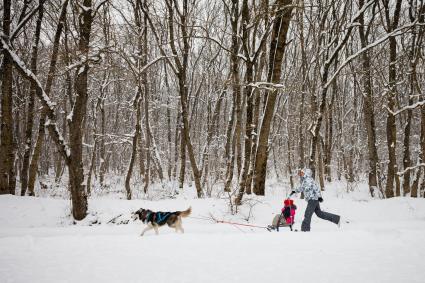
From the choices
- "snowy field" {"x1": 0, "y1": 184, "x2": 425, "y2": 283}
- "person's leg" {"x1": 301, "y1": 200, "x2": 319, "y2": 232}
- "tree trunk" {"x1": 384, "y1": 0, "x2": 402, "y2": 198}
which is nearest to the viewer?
"snowy field" {"x1": 0, "y1": 184, "x2": 425, "y2": 283}

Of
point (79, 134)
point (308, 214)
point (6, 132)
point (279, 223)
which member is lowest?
point (279, 223)

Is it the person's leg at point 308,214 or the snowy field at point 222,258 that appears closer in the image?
the snowy field at point 222,258

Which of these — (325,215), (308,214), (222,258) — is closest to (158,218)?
(222,258)

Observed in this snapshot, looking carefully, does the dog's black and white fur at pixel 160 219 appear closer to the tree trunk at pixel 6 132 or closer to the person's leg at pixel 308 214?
the person's leg at pixel 308 214

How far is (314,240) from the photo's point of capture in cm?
522

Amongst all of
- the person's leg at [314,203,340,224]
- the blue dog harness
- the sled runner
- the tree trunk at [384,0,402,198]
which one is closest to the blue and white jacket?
the person's leg at [314,203,340,224]

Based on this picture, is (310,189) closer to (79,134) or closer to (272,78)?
(272,78)

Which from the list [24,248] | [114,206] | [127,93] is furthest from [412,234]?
[127,93]

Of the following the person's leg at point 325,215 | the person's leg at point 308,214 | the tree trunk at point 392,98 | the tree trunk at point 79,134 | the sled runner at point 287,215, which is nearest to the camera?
the person's leg at point 308,214

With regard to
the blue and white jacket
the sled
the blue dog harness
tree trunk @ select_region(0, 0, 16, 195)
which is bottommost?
the sled

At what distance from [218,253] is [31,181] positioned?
11.6m

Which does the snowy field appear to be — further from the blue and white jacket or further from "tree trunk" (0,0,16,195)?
"tree trunk" (0,0,16,195)

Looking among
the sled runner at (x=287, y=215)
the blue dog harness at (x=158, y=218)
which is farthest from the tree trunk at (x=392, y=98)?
the blue dog harness at (x=158, y=218)

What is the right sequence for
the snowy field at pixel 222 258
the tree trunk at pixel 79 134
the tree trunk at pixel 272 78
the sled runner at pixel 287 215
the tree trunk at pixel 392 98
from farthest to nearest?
1. the tree trunk at pixel 392 98
2. the tree trunk at pixel 272 78
3. the tree trunk at pixel 79 134
4. the sled runner at pixel 287 215
5. the snowy field at pixel 222 258
